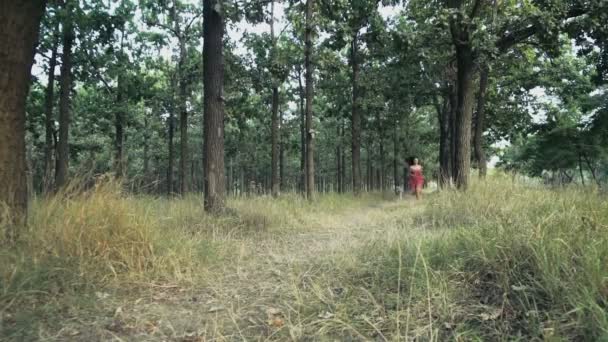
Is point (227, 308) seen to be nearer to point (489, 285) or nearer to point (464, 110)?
point (489, 285)

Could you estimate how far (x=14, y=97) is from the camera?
457 centimetres

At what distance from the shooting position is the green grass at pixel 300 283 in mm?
2713

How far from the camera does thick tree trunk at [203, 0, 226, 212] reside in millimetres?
8156

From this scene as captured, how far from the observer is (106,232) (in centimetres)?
432

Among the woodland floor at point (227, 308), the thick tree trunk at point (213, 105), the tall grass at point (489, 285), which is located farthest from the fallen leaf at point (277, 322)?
the thick tree trunk at point (213, 105)

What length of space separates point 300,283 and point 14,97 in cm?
355

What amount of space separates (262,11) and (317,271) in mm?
6684

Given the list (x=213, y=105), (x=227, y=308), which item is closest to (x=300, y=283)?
(x=227, y=308)

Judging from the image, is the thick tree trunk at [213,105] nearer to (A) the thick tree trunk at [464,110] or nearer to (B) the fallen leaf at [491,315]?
(B) the fallen leaf at [491,315]

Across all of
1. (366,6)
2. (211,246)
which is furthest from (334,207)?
(211,246)

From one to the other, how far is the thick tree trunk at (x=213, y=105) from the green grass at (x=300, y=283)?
9.00ft

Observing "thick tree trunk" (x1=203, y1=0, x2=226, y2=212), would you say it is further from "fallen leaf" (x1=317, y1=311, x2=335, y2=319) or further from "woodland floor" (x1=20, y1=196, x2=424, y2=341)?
"fallen leaf" (x1=317, y1=311, x2=335, y2=319)

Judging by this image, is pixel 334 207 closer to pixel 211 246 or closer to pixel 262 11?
pixel 262 11

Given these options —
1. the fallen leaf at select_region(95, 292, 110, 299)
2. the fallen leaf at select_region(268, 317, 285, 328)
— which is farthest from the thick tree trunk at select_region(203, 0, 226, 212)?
the fallen leaf at select_region(268, 317, 285, 328)
